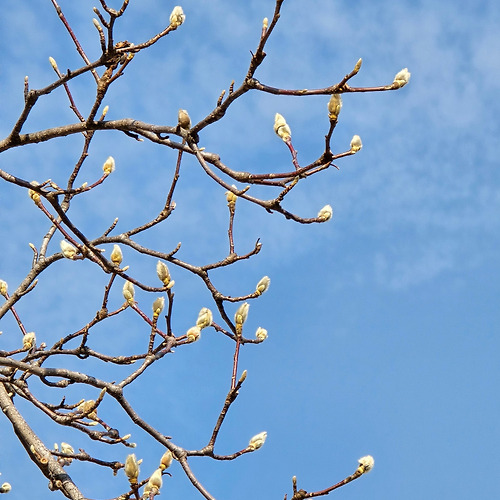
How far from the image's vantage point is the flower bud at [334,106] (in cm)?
337

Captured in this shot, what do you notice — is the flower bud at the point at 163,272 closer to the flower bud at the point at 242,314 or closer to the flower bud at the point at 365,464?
the flower bud at the point at 242,314

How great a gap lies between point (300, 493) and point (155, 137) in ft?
6.86

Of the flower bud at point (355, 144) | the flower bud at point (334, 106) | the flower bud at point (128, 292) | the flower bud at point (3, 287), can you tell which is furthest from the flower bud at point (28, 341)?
the flower bud at point (334, 106)

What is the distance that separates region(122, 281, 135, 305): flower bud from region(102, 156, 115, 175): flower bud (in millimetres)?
1140

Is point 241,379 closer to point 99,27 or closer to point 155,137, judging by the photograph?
point 155,137

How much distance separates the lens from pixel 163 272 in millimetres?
4301

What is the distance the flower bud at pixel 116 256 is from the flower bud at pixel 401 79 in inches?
81.3

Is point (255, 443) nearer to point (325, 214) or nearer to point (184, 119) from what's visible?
point (325, 214)

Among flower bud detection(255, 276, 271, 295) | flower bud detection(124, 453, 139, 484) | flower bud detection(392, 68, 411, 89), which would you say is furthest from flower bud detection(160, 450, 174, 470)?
flower bud detection(392, 68, 411, 89)

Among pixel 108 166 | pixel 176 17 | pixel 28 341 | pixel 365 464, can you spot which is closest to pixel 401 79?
pixel 176 17

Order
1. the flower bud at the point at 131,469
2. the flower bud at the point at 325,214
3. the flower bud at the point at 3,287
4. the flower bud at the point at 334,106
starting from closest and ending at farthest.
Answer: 1. the flower bud at the point at 131,469
2. the flower bud at the point at 334,106
3. the flower bud at the point at 325,214
4. the flower bud at the point at 3,287

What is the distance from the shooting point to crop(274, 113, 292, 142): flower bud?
3.75m

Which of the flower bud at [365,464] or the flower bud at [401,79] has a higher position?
the flower bud at [401,79]

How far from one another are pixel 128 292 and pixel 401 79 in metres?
2.15
